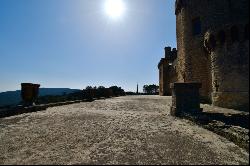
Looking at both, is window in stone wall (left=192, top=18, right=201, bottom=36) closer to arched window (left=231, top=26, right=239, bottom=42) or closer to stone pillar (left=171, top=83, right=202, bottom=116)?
arched window (left=231, top=26, right=239, bottom=42)

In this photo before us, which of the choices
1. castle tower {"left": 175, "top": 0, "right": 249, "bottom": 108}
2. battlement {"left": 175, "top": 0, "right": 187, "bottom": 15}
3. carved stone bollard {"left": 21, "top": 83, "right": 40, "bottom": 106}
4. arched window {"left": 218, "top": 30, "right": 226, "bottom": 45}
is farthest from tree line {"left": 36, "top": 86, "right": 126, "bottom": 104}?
arched window {"left": 218, "top": 30, "right": 226, "bottom": 45}

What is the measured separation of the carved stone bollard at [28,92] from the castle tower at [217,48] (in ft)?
27.0

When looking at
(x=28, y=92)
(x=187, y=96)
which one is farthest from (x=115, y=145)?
(x=28, y=92)

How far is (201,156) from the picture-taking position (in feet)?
13.1

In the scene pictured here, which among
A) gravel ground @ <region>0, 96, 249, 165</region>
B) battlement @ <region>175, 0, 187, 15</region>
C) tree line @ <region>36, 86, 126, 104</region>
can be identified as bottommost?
gravel ground @ <region>0, 96, 249, 165</region>

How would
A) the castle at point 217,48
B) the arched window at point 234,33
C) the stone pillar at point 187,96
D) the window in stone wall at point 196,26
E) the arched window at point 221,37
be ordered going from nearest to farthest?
the stone pillar at point 187,96
the castle at point 217,48
the arched window at point 234,33
the arched window at point 221,37
the window in stone wall at point 196,26

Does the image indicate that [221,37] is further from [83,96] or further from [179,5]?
[83,96]

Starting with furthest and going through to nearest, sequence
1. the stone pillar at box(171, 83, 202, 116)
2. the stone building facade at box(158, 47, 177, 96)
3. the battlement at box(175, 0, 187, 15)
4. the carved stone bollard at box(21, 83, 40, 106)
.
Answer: the stone building facade at box(158, 47, 177, 96) → the battlement at box(175, 0, 187, 15) → the carved stone bollard at box(21, 83, 40, 106) → the stone pillar at box(171, 83, 202, 116)

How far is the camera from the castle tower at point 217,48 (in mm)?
9930

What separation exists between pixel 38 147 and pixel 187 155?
265 centimetres

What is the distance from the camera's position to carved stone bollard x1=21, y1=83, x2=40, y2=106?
1057 cm

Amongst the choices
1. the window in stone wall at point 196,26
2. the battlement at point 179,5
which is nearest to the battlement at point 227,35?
the window in stone wall at point 196,26

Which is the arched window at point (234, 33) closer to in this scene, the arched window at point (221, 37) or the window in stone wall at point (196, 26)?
the arched window at point (221, 37)

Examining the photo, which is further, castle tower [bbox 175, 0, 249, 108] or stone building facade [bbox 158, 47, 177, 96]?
stone building facade [bbox 158, 47, 177, 96]
